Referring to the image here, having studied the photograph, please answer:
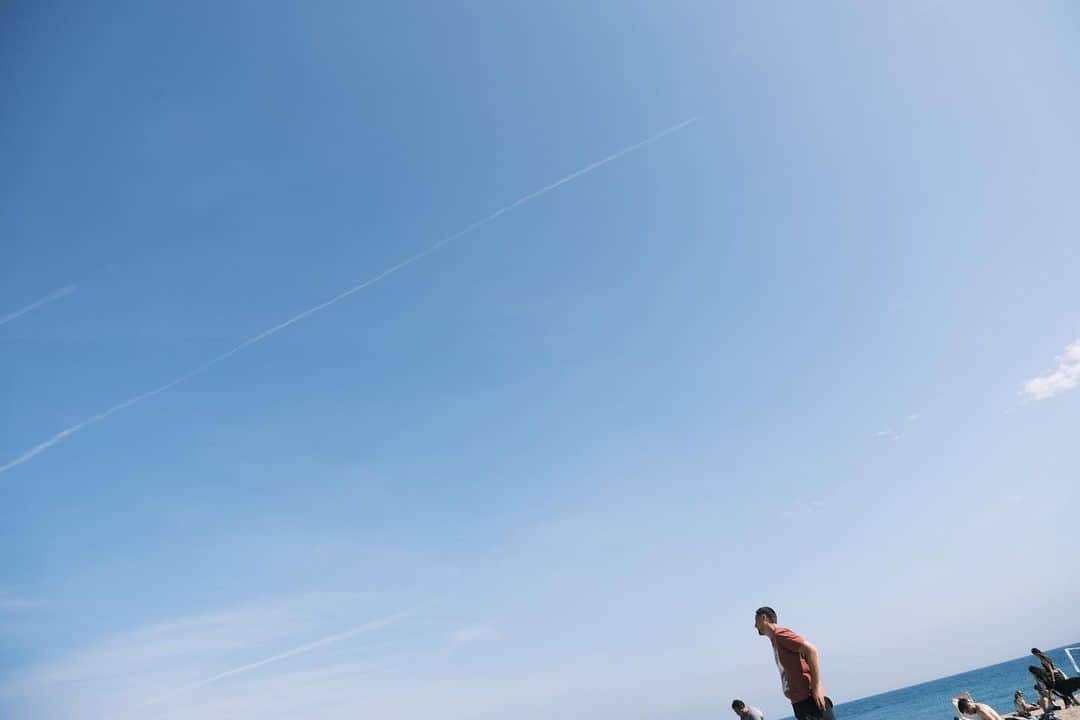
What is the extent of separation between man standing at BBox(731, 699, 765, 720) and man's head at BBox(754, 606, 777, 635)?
5219mm

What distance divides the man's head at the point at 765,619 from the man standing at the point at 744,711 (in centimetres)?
522

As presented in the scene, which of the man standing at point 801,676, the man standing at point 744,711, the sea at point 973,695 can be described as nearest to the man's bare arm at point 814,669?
the man standing at point 801,676

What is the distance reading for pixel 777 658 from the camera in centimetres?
593

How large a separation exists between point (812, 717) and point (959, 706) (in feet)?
34.4

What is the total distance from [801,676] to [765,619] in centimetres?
64

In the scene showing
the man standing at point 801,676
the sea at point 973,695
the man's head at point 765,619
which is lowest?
the sea at point 973,695

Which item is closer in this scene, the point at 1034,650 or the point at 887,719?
the point at 1034,650

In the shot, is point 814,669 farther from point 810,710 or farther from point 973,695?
point 973,695

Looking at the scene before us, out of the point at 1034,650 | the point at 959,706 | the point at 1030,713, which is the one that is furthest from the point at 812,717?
the point at 1030,713

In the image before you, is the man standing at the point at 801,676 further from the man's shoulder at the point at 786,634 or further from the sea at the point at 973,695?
the sea at the point at 973,695

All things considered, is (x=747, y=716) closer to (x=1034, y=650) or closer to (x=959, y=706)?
(x=959, y=706)

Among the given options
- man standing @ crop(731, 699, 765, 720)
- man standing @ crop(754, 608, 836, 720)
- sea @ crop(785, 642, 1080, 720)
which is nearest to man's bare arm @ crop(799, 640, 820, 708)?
man standing @ crop(754, 608, 836, 720)

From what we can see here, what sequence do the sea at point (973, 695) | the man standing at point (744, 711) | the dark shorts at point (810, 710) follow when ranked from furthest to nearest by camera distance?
the sea at point (973, 695), the man standing at point (744, 711), the dark shorts at point (810, 710)

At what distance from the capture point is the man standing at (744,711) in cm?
1027
